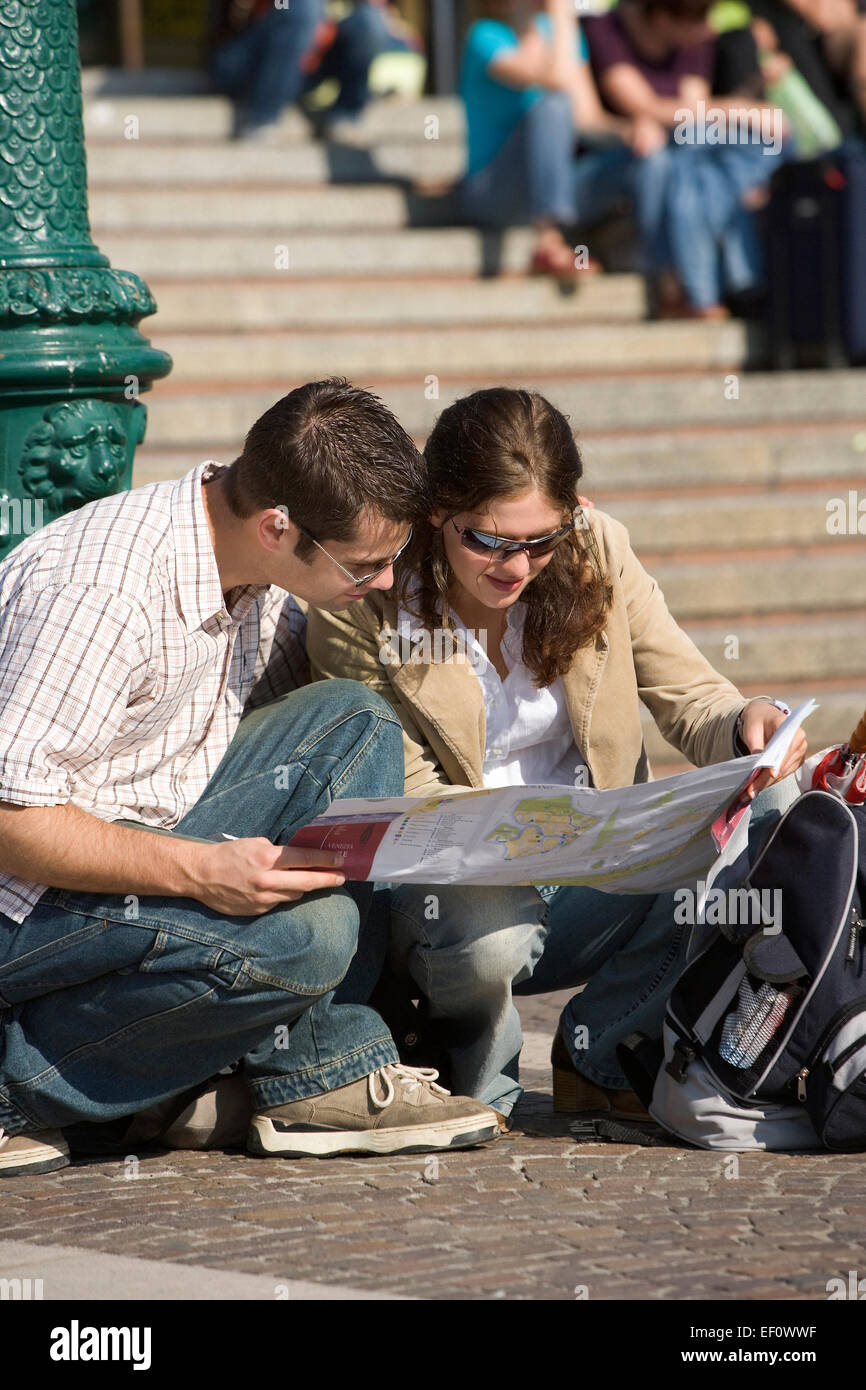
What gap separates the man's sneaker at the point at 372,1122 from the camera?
331cm

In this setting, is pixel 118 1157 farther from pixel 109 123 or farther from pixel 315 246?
pixel 109 123

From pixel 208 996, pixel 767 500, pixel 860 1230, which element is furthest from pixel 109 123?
pixel 860 1230

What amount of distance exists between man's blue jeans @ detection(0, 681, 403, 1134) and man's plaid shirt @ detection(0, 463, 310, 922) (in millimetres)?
86

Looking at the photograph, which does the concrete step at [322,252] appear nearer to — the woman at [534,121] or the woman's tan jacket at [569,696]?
the woman at [534,121]

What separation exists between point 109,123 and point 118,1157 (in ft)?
27.1

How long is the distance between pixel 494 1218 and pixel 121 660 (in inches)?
43.1

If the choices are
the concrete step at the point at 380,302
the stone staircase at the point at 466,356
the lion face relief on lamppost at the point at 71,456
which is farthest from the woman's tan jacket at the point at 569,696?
the concrete step at the point at 380,302

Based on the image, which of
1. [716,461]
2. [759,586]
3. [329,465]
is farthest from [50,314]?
[716,461]

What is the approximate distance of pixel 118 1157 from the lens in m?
3.37

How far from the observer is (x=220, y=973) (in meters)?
3.07

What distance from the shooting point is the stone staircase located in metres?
7.51

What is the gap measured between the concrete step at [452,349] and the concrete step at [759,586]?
1.81m

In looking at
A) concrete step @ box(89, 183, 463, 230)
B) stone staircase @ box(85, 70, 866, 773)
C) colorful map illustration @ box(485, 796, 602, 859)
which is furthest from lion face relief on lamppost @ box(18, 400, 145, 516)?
concrete step @ box(89, 183, 463, 230)
